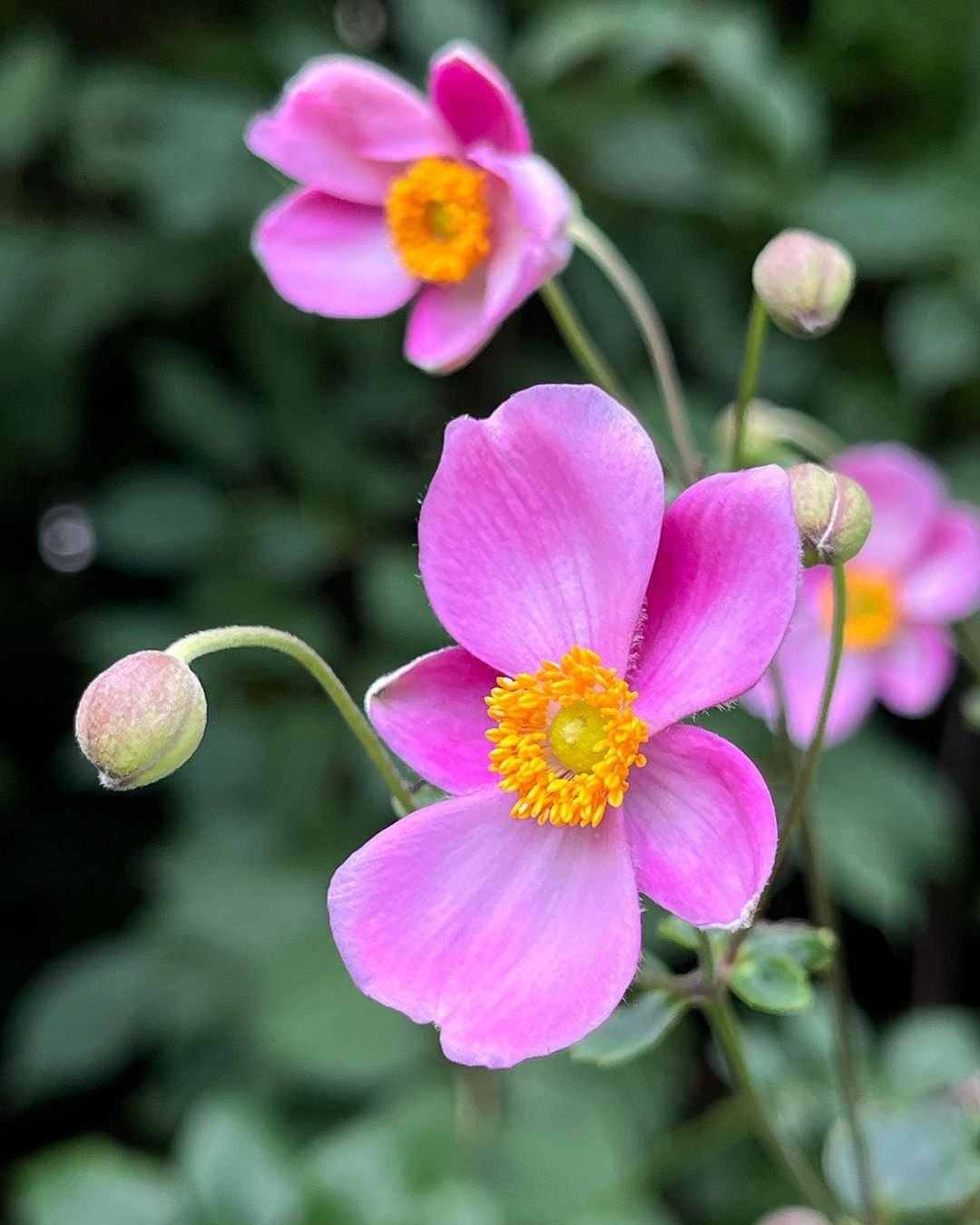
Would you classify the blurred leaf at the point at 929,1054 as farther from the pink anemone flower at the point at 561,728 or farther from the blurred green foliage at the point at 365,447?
the pink anemone flower at the point at 561,728

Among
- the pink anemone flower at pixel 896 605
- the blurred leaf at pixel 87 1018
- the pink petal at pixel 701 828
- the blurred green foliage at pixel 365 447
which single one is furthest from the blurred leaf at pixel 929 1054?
the blurred leaf at pixel 87 1018

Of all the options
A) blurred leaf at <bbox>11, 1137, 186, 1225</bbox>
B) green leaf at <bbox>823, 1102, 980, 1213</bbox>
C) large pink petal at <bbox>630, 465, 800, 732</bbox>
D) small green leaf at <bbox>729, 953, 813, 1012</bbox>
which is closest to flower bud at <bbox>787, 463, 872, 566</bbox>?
large pink petal at <bbox>630, 465, 800, 732</bbox>

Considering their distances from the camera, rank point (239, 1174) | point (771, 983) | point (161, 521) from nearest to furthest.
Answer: point (771, 983)
point (239, 1174)
point (161, 521)

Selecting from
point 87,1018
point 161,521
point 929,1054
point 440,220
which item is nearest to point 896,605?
point 929,1054

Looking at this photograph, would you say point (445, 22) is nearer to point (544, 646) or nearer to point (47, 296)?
point (47, 296)

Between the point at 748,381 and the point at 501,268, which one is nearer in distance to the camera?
the point at 748,381

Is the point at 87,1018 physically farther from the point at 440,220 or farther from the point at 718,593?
the point at 718,593

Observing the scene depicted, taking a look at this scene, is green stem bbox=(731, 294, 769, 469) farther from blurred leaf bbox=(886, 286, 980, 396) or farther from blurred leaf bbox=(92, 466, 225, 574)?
blurred leaf bbox=(92, 466, 225, 574)
